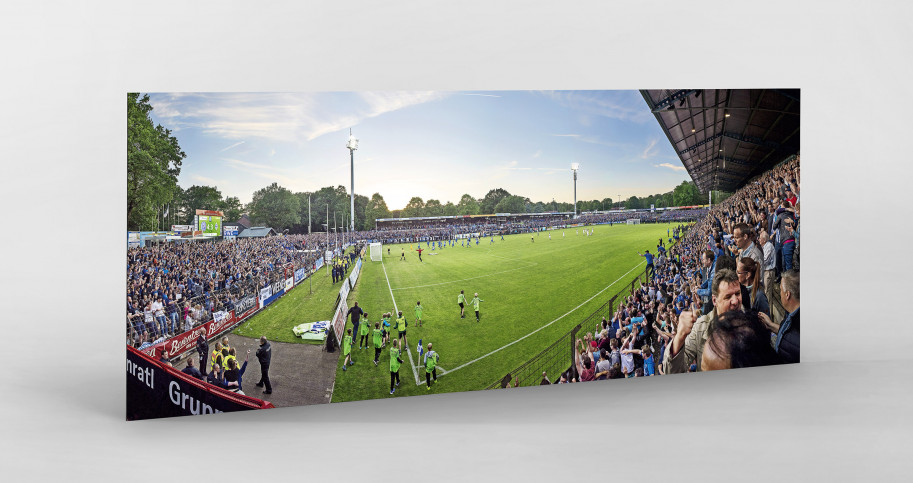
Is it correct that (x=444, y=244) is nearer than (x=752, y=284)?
No

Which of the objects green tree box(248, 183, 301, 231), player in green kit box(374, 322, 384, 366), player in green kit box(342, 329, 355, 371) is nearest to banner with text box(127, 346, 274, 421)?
player in green kit box(342, 329, 355, 371)

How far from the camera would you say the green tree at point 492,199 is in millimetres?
8130

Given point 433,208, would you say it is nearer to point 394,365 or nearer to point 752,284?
point 394,365

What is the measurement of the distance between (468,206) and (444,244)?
2.93ft

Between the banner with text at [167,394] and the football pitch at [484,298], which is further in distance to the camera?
the football pitch at [484,298]

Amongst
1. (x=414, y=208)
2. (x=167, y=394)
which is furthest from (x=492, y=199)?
(x=167, y=394)

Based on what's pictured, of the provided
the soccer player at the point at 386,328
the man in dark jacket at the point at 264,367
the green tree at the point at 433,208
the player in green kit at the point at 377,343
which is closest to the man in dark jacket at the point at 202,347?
the man in dark jacket at the point at 264,367

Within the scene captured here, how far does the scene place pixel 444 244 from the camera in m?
8.66

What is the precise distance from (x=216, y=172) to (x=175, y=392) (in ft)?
10.8

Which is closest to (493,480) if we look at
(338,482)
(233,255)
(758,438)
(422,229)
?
(338,482)

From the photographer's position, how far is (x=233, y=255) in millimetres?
7301

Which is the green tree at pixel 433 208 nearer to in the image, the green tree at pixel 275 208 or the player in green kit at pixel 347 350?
the green tree at pixel 275 208

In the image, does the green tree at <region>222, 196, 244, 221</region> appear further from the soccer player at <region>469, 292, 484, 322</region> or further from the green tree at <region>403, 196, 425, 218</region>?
the soccer player at <region>469, 292, 484, 322</region>

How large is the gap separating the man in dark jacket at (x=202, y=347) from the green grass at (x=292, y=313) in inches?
17.3
